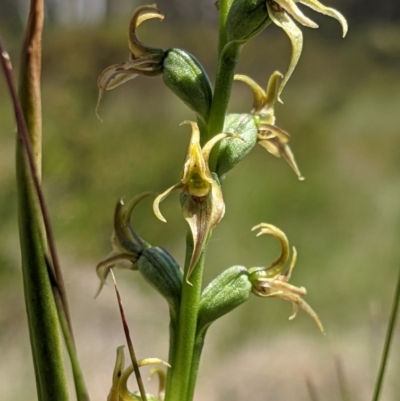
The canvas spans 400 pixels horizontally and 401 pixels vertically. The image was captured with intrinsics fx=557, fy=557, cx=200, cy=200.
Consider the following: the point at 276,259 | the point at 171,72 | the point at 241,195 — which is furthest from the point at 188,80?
the point at 241,195

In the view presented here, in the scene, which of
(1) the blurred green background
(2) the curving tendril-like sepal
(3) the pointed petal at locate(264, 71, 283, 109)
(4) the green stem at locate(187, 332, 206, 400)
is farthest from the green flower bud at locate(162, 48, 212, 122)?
(1) the blurred green background

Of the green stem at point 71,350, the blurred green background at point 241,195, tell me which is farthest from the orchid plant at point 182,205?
the blurred green background at point 241,195

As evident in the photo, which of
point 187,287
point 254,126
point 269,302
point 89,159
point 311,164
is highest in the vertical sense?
point 254,126

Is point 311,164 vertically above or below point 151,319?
above

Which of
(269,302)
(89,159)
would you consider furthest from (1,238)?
(269,302)

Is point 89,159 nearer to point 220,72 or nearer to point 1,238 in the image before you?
point 1,238

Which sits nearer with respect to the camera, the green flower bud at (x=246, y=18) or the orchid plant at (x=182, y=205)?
the orchid plant at (x=182, y=205)

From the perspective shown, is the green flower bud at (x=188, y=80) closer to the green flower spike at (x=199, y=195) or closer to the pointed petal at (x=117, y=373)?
the green flower spike at (x=199, y=195)
